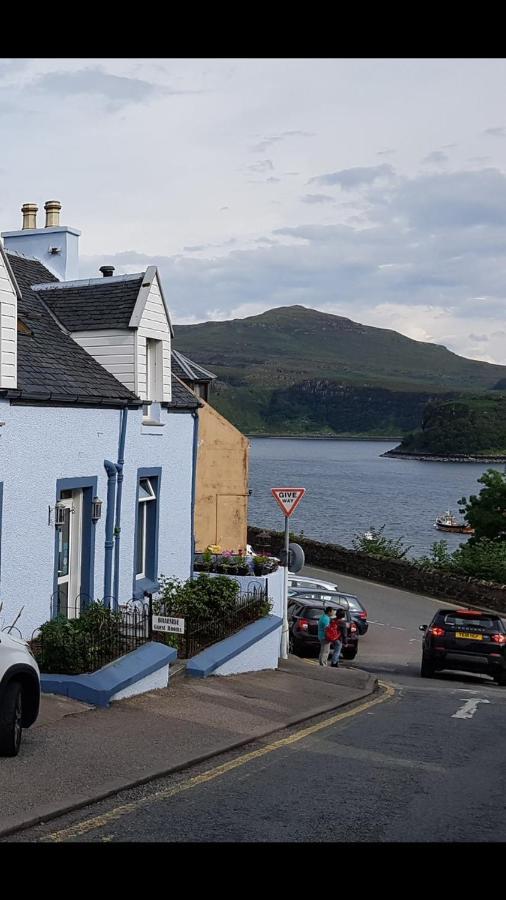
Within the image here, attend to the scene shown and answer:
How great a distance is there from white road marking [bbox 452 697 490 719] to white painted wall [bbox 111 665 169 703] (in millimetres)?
4480

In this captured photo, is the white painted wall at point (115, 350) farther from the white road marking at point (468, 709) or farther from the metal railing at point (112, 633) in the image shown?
the white road marking at point (468, 709)

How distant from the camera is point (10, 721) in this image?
30.1 ft

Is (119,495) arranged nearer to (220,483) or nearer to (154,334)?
(154,334)

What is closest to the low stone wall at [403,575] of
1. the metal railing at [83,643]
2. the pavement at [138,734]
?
the pavement at [138,734]

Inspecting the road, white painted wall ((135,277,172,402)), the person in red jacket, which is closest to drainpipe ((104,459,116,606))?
white painted wall ((135,277,172,402))

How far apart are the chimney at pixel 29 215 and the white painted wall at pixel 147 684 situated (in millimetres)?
11636

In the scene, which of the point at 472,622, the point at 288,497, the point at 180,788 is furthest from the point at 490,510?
the point at 180,788

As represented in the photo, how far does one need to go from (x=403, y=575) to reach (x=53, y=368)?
25509 mm

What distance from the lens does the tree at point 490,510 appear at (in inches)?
1832

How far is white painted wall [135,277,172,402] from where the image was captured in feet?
54.8

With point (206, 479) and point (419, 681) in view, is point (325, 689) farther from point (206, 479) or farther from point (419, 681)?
point (206, 479)
